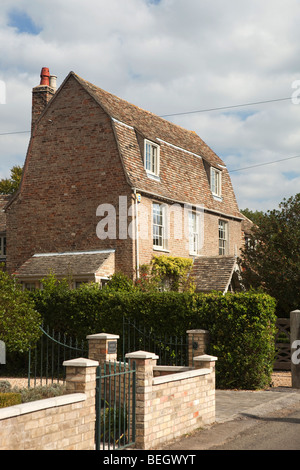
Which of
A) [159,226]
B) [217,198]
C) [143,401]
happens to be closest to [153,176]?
[159,226]

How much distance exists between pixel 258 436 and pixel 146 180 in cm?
1663

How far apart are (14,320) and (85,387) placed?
24.4 ft

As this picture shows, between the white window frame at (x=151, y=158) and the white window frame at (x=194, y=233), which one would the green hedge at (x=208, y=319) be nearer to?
the white window frame at (x=151, y=158)

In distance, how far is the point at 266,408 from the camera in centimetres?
1328

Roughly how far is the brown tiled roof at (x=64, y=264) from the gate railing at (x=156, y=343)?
19.6ft

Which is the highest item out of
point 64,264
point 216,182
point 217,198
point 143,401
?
point 216,182

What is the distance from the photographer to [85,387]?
8008mm

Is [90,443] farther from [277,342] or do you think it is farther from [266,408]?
[277,342]

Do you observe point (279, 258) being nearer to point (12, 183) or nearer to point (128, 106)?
point (128, 106)

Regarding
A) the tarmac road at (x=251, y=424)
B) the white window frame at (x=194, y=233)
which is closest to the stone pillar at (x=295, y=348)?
the tarmac road at (x=251, y=424)

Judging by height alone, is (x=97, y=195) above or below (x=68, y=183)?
below

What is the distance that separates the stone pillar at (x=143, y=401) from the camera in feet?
29.9

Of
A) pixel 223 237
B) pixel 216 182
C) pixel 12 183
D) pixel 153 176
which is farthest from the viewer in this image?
pixel 12 183
